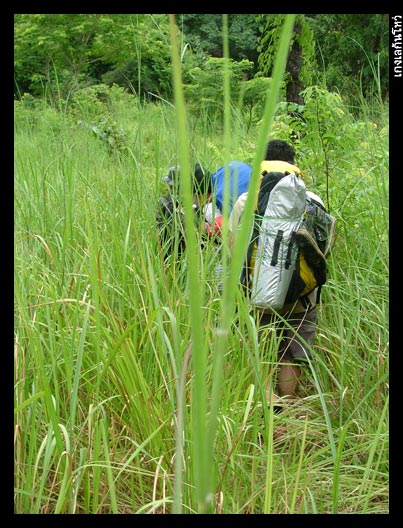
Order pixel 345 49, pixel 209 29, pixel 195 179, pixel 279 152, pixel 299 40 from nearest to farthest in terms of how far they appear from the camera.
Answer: pixel 195 179 < pixel 279 152 < pixel 299 40 < pixel 209 29 < pixel 345 49

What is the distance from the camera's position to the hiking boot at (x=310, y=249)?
2053 mm

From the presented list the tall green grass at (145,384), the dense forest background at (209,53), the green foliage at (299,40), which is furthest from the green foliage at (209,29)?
the tall green grass at (145,384)

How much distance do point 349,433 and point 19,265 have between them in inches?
42.8

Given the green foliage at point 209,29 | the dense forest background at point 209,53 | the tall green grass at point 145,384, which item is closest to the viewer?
the tall green grass at point 145,384

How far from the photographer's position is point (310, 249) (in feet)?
6.80

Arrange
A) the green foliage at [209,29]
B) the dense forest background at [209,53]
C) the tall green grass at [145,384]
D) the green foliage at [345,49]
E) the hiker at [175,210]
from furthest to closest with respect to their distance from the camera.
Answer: the green foliage at [345,49] < the dense forest background at [209,53] < the green foliage at [209,29] < the hiker at [175,210] < the tall green grass at [145,384]

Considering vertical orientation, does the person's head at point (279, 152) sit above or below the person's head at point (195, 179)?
above

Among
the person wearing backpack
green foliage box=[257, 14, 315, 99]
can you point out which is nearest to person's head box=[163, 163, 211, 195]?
the person wearing backpack

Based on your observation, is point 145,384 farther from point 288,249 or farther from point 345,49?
point 345,49

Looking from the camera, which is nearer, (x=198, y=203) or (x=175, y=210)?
(x=175, y=210)

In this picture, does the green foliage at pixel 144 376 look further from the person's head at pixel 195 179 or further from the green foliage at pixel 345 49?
the green foliage at pixel 345 49

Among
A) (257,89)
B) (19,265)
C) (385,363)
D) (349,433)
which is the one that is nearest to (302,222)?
(385,363)

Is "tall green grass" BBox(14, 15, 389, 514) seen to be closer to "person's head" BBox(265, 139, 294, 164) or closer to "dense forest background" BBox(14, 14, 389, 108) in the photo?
"person's head" BBox(265, 139, 294, 164)

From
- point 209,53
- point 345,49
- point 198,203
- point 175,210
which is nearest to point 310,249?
point 198,203
